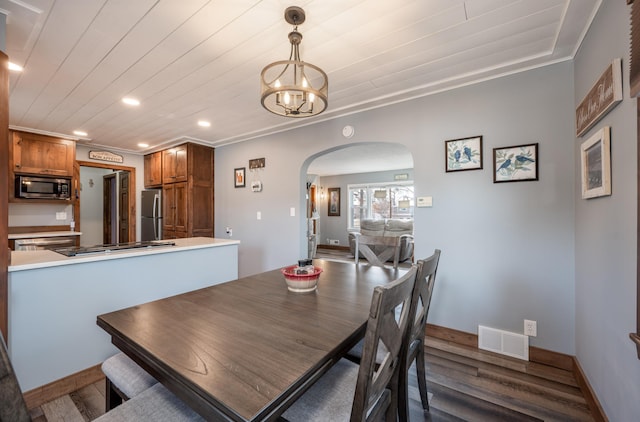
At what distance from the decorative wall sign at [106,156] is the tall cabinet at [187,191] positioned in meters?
0.89

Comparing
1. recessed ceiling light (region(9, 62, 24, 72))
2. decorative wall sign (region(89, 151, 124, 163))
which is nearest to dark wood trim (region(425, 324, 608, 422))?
recessed ceiling light (region(9, 62, 24, 72))

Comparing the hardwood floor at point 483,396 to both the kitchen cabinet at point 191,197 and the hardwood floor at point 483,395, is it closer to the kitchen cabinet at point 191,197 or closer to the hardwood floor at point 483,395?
the hardwood floor at point 483,395

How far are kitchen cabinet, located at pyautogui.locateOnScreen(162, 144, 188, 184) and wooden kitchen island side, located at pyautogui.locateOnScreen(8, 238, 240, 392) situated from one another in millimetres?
2501

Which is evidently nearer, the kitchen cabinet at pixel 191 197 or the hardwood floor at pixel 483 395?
the hardwood floor at pixel 483 395

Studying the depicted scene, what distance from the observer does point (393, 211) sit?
823 centimetres

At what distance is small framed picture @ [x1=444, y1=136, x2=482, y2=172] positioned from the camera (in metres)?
2.46

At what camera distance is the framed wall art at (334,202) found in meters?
9.02

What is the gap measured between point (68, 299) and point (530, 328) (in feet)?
11.5

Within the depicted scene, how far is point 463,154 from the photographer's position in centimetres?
253

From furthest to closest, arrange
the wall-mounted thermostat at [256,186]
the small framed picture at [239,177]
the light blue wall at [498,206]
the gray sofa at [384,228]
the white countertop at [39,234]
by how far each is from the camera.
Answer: the gray sofa at [384,228]
the small framed picture at [239,177]
the wall-mounted thermostat at [256,186]
the white countertop at [39,234]
the light blue wall at [498,206]

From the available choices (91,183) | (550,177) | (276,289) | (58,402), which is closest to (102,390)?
(58,402)

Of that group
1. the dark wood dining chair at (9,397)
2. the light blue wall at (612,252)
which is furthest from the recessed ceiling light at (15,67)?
the light blue wall at (612,252)

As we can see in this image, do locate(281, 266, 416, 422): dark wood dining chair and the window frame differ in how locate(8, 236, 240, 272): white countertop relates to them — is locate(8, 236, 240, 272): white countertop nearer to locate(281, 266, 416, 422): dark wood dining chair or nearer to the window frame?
locate(281, 266, 416, 422): dark wood dining chair

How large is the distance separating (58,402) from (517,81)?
4.11m
